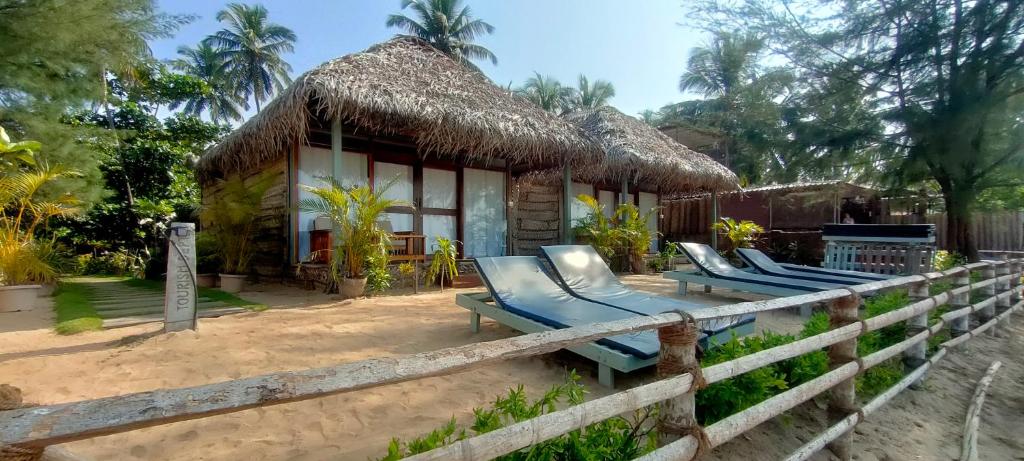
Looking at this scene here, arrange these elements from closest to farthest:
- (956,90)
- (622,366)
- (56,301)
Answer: (622,366)
(56,301)
(956,90)

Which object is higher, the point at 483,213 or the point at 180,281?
the point at 483,213

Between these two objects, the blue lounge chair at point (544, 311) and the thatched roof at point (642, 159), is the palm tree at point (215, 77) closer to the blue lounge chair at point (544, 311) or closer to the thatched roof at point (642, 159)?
the thatched roof at point (642, 159)

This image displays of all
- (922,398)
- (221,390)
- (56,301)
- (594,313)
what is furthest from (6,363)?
(922,398)

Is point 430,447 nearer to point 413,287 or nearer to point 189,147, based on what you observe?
point 413,287

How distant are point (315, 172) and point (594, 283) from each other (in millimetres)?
4750

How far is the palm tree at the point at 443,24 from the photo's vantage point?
21859 millimetres

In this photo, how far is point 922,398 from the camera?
2980 millimetres

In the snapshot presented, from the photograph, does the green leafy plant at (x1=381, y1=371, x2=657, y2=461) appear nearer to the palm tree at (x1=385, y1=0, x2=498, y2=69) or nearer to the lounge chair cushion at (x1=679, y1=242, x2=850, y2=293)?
the lounge chair cushion at (x1=679, y1=242, x2=850, y2=293)

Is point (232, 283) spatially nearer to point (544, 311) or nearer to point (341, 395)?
point (341, 395)

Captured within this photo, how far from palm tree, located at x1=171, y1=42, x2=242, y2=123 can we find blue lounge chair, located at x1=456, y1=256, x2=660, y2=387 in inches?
Result: 939

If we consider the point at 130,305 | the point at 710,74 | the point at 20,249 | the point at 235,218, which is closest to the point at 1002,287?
the point at 235,218

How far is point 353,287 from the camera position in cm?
514

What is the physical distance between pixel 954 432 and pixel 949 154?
18.8ft

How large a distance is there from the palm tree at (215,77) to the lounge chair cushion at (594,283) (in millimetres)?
23786
